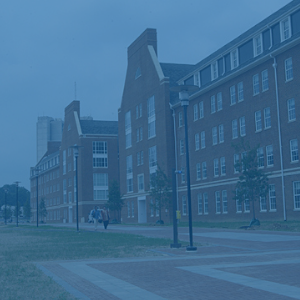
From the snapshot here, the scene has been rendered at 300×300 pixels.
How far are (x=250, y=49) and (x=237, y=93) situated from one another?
3.59 metres

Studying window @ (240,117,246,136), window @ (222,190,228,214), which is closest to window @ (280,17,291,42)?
window @ (240,117,246,136)

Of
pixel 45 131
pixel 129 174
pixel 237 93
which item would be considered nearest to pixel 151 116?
pixel 129 174

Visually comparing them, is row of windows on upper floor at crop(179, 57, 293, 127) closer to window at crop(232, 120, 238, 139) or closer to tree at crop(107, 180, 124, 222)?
window at crop(232, 120, 238, 139)

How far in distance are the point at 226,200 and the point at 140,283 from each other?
1361 inches

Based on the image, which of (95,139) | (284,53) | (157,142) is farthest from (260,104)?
(95,139)

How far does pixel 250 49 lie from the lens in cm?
4006

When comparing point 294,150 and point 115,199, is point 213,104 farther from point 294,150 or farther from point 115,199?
point 115,199

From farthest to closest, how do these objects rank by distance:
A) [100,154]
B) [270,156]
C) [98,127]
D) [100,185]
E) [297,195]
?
[98,127] < [100,154] < [100,185] < [270,156] < [297,195]

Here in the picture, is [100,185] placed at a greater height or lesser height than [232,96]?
lesser

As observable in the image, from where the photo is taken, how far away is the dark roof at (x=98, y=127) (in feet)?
260

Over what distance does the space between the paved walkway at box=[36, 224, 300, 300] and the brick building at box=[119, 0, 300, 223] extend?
22138mm

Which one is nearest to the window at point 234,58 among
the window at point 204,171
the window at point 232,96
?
the window at point 232,96

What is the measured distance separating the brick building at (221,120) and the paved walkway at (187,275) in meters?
22.1

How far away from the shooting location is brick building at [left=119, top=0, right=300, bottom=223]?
3459 centimetres
